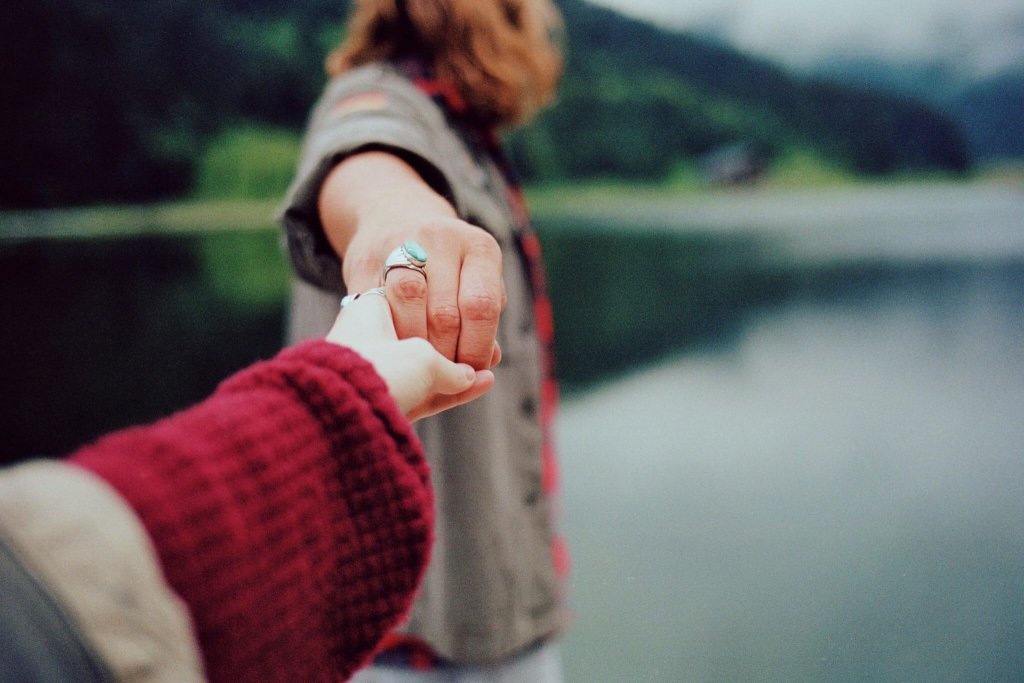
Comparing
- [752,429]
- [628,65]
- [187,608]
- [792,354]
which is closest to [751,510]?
[752,429]

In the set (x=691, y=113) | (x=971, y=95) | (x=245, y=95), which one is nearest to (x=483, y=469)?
(x=971, y=95)

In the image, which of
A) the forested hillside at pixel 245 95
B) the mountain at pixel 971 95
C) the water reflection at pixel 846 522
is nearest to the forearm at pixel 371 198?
the water reflection at pixel 846 522

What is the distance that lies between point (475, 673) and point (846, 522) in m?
0.25

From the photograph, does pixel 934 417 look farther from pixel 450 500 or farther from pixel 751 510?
pixel 450 500

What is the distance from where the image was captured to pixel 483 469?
42 centimetres

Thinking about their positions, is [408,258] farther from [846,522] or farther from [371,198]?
[846,522]

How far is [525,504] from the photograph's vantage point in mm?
458

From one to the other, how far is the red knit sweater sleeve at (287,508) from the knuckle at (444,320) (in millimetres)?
38

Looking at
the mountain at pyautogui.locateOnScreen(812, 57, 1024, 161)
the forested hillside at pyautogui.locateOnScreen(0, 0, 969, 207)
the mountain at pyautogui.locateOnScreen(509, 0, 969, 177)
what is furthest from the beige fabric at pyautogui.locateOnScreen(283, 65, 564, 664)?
the forested hillside at pyautogui.locateOnScreen(0, 0, 969, 207)

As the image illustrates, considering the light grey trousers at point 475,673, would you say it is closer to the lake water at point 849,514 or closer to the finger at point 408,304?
the lake water at point 849,514

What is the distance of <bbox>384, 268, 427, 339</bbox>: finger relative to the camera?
0.19 metres

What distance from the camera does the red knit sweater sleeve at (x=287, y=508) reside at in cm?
12

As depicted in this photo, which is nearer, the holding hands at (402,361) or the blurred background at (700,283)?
the holding hands at (402,361)

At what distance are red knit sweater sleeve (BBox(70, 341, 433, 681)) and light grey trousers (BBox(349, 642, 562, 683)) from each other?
306mm
